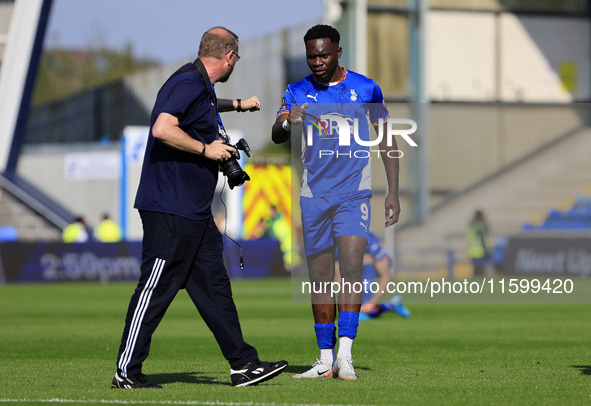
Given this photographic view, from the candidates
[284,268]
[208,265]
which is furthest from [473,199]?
[208,265]

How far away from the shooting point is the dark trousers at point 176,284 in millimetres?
7508

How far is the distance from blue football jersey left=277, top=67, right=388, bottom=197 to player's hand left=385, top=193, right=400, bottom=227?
0.65 feet

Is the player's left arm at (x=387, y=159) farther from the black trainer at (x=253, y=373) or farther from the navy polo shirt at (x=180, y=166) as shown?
the black trainer at (x=253, y=373)

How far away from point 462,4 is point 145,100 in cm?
1413

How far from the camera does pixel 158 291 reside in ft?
24.8

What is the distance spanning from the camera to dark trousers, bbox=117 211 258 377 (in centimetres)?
751

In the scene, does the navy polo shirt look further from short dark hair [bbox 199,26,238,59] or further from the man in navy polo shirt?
short dark hair [bbox 199,26,238,59]

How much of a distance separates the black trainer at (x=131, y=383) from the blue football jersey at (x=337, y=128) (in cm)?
187

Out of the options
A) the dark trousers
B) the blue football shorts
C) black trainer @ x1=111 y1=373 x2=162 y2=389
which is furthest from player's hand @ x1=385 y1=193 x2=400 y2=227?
black trainer @ x1=111 y1=373 x2=162 y2=389

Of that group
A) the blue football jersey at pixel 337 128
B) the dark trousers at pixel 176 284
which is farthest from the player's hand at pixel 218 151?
the blue football jersey at pixel 337 128

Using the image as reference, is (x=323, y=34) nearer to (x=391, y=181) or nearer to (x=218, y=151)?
(x=391, y=181)

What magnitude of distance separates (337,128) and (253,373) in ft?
6.50

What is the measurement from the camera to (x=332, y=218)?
8461 mm

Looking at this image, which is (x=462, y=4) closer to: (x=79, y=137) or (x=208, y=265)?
(x=79, y=137)
